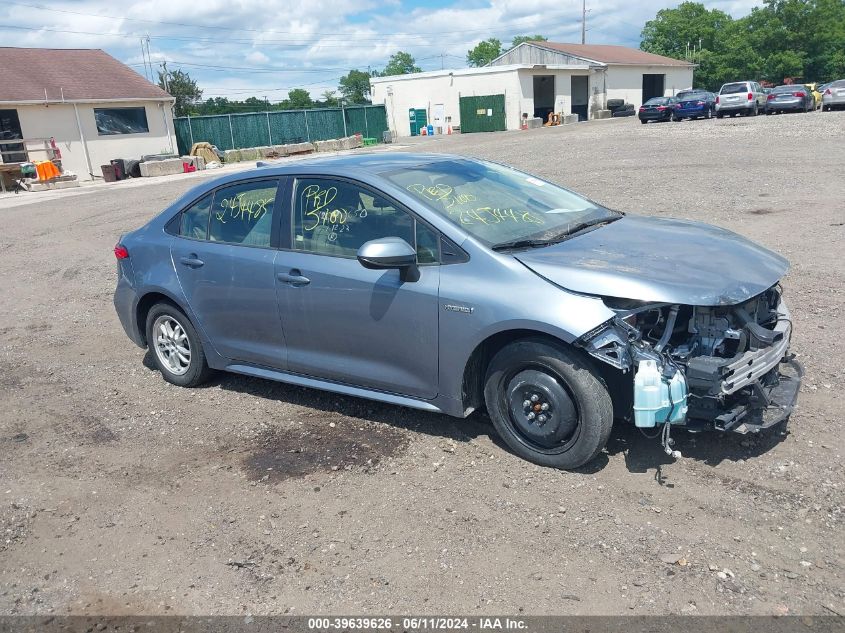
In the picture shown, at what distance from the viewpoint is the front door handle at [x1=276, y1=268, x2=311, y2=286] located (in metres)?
4.77

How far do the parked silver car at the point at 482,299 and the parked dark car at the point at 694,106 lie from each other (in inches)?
1299

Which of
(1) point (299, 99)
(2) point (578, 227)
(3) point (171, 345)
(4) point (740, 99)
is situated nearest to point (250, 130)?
(4) point (740, 99)

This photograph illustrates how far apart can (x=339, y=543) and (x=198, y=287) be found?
8.36 ft

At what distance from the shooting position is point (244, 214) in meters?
5.27

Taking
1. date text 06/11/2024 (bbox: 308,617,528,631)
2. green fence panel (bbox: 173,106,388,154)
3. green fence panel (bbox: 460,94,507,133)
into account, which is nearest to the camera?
date text 06/11/2024 (bbox: 308,617,528,631)

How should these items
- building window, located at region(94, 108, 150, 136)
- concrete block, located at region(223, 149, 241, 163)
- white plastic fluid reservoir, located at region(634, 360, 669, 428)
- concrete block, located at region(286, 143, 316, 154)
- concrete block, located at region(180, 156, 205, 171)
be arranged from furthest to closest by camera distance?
concrete block, located at region(286, 143, 316, 154)
concrete block, located at region(223, 149, 241, 163)
building window, located at region(94, 108, 150, 136)
concrete block, located at region(180, 156, 205, 171)
white plastic fluid reservoir, located at region(634, 360, 669, 428)

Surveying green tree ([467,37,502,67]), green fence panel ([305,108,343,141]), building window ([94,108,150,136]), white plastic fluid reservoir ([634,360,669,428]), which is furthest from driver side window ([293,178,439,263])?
green tree ([467,37,502,67])

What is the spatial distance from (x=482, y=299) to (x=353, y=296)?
2.98 ft

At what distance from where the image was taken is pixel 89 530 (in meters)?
3.97

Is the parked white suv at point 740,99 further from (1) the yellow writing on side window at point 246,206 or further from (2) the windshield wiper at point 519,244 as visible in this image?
(2) the windshield wiper at point 519,244

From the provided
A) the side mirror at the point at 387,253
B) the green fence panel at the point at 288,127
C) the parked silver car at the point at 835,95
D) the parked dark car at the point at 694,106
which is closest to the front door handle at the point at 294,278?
the side mirror at the point at 387,253

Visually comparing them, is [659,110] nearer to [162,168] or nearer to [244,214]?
[162,168]

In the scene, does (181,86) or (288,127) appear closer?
(288,127)

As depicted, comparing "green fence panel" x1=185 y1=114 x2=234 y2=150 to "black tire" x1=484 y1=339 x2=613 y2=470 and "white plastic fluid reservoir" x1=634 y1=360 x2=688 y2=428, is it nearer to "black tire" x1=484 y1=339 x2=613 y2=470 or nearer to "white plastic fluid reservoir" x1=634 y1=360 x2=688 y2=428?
"black tire" x1=484 y1=339 x2=613 y2=470
